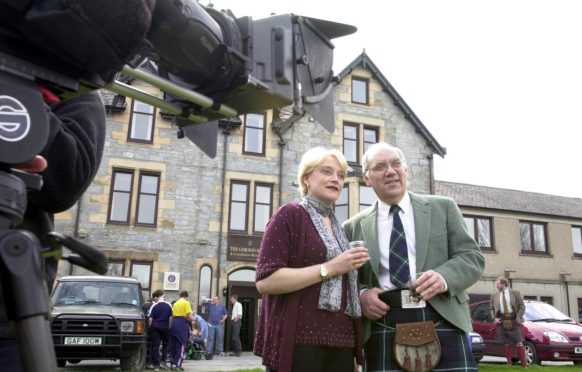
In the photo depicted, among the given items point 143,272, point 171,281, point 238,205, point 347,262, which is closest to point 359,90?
point 238,205

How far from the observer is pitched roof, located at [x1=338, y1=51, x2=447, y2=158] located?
66.6ft

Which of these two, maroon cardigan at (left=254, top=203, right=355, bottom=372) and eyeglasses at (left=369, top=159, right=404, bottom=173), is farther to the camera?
eyeglasses at (left=369, top=159, right=404, bottom=173)

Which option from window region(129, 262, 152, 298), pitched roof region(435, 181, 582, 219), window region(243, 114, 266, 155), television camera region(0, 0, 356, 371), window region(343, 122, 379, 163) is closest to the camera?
television camera region(0, 0, 356, 371)

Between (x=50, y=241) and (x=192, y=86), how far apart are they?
2.20 feet

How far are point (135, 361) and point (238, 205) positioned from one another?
30.1 ft

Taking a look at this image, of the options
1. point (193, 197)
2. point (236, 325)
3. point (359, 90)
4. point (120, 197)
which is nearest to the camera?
point (236, 325)

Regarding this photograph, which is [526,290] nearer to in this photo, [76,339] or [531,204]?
[531,204]

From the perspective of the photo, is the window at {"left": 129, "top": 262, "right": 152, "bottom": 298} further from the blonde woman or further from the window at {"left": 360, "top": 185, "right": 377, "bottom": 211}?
the blonde woman

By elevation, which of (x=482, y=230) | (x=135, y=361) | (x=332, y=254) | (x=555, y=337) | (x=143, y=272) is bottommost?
(x=135, y=361)

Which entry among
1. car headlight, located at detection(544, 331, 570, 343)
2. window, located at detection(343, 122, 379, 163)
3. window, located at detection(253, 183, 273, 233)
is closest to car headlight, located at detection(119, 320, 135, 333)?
car headlight, located at detection(544, 331, 570, 343)

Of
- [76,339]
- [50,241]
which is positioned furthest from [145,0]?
[76,339]

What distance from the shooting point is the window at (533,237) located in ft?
79.2

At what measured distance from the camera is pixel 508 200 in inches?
1000

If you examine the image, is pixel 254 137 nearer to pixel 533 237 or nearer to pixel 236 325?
pixel 236 325
